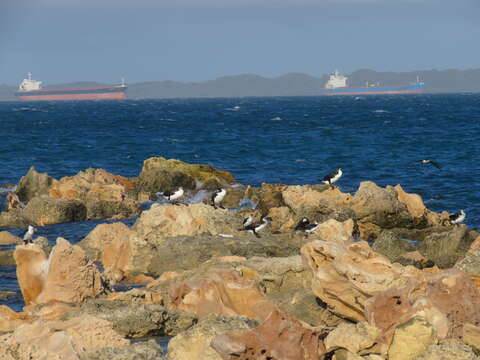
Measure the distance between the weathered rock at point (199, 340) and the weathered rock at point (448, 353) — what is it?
2.00 m

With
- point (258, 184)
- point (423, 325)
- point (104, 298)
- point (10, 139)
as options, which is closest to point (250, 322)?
point (423, 325)

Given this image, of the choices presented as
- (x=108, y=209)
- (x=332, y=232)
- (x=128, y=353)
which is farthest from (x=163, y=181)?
(x=128, y=353)

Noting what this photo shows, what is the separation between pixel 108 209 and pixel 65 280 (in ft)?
37.8

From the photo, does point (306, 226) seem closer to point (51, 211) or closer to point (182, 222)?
point (182, 222)

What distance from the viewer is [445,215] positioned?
22.3m

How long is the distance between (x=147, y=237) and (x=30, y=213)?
727cm

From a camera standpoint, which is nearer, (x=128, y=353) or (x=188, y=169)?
(x=128, y=353)

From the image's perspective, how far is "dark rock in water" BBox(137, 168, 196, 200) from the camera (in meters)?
27.5

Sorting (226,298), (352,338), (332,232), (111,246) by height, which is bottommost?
(111,246)

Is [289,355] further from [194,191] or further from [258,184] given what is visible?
[258,184]

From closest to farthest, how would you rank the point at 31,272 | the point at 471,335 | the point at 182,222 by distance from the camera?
the point at 471,335 < the point at 31,272 < the point at 182,222

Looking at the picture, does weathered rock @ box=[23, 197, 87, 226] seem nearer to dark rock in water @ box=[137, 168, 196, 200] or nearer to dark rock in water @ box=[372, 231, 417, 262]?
dark rock in water @ box=[137, 168, 196, 200]

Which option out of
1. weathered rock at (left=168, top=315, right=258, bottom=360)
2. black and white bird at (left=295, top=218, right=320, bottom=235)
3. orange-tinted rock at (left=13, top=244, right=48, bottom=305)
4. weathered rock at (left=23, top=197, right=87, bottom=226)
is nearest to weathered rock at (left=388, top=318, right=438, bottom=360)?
weathered rock at (left=168, top=315, right=258, bottom=360)

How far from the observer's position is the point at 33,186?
27406 millimetres
